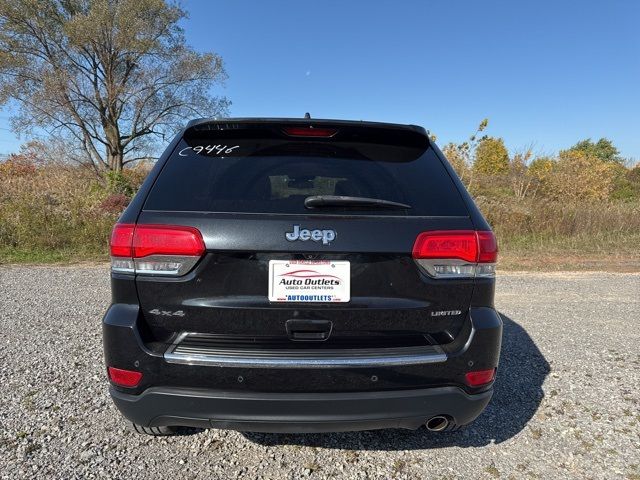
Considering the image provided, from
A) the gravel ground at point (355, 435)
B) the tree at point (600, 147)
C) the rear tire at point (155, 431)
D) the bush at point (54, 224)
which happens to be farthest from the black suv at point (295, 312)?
the tree at point (600, 147)

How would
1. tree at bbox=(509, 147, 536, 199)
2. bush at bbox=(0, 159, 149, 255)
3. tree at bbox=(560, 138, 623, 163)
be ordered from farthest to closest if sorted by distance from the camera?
tree at bbox=(560, 138, 623, 163) < tree at bbox=(509, 147, 536, 199) < bush at bbox=(0, 159, 149, 255)

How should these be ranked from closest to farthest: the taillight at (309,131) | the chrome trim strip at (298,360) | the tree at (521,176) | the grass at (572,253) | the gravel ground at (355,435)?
Answer: the chrome trim strip at (298,360) < the taillight at (309,131) < the gravel ground at (355,435) < the grass at (572,253) < the tree at (521,176)

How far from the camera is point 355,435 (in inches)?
98.4

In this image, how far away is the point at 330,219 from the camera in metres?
1.80

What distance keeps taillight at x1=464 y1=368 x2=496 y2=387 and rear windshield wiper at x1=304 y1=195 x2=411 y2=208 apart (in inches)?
32.3

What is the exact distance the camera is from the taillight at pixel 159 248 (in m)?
1.77

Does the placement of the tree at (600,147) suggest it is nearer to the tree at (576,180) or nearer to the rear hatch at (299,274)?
the tree at (576,180)

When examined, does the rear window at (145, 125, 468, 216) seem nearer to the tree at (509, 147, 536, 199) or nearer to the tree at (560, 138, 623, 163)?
the tree at (509, 147, 536, 199)

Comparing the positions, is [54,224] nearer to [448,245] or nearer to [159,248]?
[159,248]

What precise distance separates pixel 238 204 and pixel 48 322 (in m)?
3.75

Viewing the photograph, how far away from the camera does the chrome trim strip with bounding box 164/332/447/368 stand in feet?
5.73

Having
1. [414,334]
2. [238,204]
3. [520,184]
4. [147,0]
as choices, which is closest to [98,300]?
[238,204]

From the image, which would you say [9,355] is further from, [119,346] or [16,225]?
[16,225]

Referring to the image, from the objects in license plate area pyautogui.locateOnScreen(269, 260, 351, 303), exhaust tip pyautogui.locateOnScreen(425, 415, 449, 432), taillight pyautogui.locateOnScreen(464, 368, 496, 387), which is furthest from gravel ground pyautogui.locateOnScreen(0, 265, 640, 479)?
license plate area pyautogui.locateOnScreen(269, 260, 351, 303)
